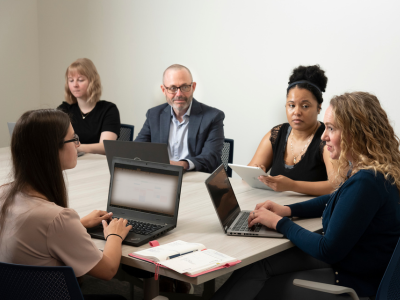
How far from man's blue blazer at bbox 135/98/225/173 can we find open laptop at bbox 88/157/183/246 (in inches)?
42.0

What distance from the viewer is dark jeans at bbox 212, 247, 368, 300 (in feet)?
5.69

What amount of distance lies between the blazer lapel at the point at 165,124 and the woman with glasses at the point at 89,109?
1.99 feet

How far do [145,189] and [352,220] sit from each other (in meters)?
0.82

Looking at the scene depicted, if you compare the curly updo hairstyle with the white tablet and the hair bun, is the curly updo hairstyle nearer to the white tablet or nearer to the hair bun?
the hair bun

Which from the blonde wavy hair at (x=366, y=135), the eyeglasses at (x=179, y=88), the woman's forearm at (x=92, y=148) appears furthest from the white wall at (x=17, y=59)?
the blonde wavy hair at (x=366, y=135)

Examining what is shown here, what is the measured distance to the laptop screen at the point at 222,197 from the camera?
1.77 meters

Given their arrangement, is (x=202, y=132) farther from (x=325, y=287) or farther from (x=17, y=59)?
(x=17, y=59)

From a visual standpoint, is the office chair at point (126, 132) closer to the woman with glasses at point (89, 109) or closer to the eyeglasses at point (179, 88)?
the woman with glasses at point (89, 109)

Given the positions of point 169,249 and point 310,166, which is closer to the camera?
point 169,249

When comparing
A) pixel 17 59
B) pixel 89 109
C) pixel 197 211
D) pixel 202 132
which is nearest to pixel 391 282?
pixel 197 211

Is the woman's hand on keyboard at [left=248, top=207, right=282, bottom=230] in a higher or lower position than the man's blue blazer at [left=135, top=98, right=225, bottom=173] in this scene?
lower

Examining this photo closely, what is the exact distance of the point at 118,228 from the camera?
1658 millimetres

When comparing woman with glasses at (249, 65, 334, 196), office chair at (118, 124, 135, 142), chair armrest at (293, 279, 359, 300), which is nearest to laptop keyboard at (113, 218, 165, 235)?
chair armrest at (293, 279, 359, 300)

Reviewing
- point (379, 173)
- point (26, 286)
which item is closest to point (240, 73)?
point (379, 173)
